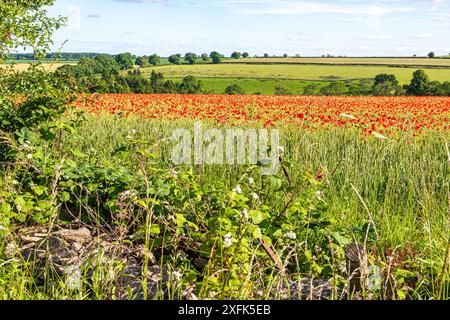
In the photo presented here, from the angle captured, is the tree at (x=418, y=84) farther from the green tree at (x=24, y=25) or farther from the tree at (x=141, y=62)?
the green tree at (x=24, y=25)

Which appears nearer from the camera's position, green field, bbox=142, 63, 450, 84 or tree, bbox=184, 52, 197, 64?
green field, bbox=142, 63, 450, 84

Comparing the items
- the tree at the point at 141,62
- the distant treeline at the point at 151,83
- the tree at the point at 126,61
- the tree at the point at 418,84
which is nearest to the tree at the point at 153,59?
the distant treeline at the point at 151,83

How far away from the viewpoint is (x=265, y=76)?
51812 millimetres

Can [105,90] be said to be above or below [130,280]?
above

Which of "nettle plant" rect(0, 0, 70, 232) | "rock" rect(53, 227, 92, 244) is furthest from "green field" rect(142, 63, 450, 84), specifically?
"rock" rect(53, 227, 92, 244)

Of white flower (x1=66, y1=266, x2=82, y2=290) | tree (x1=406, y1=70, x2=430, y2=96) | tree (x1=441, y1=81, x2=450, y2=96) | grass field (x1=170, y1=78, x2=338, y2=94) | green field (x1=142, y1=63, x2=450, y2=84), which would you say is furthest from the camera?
green field (x1=142, y1=63, x2=450, y2=84)

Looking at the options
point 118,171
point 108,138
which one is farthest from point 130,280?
point 108,138

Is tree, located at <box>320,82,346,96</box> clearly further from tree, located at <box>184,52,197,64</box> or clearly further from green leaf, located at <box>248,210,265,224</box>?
green leaf, located at <box>248,210,265,224</box>

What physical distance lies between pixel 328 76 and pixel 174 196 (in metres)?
50.8

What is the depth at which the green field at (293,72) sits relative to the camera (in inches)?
1924

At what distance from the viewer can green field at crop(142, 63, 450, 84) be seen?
48.9 meters

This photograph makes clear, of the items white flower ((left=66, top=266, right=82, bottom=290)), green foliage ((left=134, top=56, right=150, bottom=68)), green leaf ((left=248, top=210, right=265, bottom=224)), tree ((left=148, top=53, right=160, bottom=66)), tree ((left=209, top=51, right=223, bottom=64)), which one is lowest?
white flower ((left=66, top=266, right=82, bottom=290))
